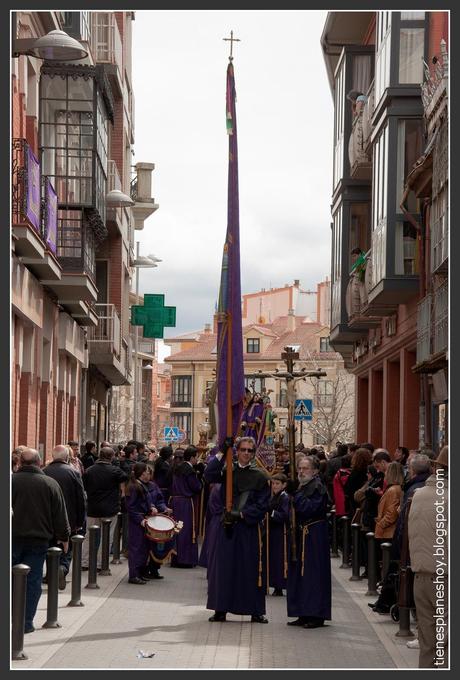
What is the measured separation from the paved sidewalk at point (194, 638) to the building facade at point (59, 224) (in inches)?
290

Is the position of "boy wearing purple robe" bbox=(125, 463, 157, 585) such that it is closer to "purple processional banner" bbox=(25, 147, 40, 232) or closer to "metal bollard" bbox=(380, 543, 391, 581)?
"metal bollard" bbox=(380, 543, 391, 581)

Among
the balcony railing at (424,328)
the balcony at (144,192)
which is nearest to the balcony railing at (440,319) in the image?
the balcony railing at (424,328)

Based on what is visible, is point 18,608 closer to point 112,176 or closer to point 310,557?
point 310,557

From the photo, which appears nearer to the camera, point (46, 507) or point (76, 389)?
point (46, 507)

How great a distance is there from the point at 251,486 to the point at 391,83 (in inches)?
612

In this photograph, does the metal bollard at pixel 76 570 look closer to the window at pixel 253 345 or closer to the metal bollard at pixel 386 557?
the metal bollard at pixel 386 557

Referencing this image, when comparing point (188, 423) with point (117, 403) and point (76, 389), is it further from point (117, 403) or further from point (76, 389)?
point (76, 389)

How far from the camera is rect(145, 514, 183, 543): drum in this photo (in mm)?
20688

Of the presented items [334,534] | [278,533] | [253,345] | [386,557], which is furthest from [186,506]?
[253,345]

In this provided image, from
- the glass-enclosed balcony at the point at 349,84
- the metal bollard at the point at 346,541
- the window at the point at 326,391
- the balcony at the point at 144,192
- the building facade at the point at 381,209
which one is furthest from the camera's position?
the window at the point at 326,391

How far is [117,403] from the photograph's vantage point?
115438mm

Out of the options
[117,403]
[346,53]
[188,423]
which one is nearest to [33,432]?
[346,53]

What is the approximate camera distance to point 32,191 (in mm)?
24250

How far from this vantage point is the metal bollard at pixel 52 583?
15.0 metres
